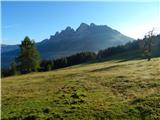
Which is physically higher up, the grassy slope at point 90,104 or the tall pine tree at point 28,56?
the tall pine tree at point 28,56

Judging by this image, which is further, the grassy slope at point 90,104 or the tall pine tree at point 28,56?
the tall pine tree at point 28,56

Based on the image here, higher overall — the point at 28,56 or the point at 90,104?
the point at 28,56

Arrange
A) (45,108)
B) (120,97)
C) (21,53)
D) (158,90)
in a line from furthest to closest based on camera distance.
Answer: (21,53), (158,90), (120,97), (45,108)

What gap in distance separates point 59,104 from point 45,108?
179 centimetres

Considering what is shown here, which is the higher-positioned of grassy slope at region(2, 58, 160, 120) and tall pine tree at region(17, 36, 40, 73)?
tall pine tree at region(17, 36, 40, 73)

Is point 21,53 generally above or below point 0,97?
above

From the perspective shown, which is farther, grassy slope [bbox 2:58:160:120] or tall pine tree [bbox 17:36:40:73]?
tall pine tree [bbox 17:36:40:73]

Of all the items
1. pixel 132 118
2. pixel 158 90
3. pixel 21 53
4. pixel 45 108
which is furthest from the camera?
pixel 21 53

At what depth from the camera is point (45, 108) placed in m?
26.3

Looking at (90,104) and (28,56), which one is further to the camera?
(28,56)

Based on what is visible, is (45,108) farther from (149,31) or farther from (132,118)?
(149,31)

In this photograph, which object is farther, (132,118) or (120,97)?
(120,97)

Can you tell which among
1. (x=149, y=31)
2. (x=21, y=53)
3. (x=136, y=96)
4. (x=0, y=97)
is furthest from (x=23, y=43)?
(x=136, y=96)

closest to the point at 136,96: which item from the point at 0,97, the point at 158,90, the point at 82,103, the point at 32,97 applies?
the point at 158,90
